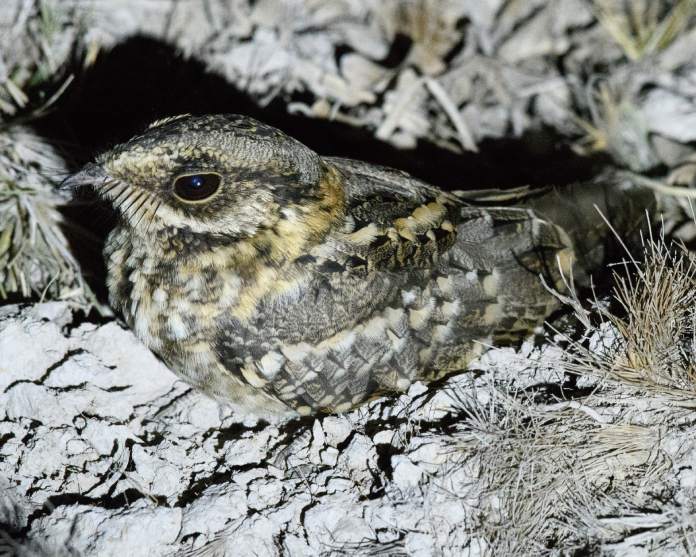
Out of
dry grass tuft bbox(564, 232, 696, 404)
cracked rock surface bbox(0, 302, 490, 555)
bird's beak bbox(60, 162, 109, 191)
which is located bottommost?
→ cracked rock surface bbox(0, 302, 490, 555)

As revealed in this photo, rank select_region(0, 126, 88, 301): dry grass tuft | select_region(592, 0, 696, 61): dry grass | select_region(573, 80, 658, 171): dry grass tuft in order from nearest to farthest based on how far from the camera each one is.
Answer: select_region(0, 126, 88, 301): dry grass tuft < select_region(573, 80, 658, 171): dry grass tuft < select_region(592, 0, 696, 61): dry grass

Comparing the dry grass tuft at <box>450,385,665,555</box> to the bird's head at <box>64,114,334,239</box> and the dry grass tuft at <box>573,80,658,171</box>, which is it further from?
the dry grass tuft at <box>573,80,658,171</box>

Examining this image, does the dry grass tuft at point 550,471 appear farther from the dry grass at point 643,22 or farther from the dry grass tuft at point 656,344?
the dry grass at point 643,22

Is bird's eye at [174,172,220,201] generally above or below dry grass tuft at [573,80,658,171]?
above

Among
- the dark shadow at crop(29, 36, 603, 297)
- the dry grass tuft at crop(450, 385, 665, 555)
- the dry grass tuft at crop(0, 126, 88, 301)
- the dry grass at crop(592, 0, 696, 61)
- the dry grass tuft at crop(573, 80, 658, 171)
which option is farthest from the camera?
the dry grass at crop(592, 0, 696, 61)

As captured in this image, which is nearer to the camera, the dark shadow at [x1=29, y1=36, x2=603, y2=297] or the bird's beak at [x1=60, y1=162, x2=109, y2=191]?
the bird's beak at [x1=60, y1=162, x2=109, y2=191]

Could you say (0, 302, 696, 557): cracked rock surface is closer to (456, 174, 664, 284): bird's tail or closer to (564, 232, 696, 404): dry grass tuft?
(564, 232, 696, 404): dry grass tuft

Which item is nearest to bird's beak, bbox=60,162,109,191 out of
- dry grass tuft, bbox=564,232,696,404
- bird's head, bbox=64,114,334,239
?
bird's head, bbox=64,114,334,239
